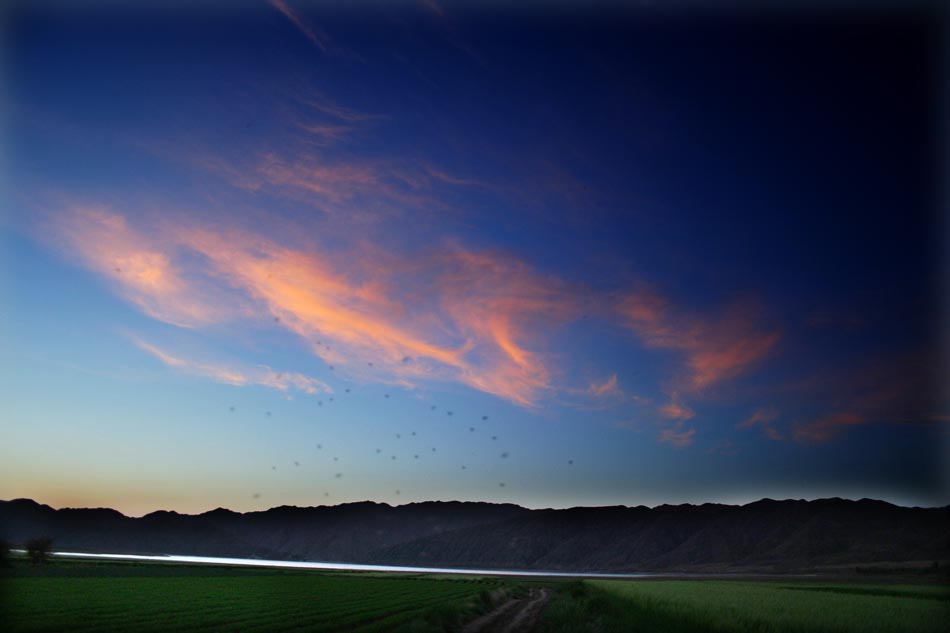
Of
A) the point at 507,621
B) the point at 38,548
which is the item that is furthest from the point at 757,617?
the point at 38,548

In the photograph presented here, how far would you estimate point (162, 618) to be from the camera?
36.5m

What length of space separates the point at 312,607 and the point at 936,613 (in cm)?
3862

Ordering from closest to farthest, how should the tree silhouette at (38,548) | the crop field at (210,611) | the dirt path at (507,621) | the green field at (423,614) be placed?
1. the green field at (423,614)
2. the crop field at (210,611)
3. the dirt path at (507,621)
4. the tree silhouette at (38,548)

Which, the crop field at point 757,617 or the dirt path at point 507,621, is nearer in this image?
the crop field at point 757,617

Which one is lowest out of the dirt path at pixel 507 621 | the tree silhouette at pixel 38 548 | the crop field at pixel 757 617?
the tree silhouette at pixel 38 548

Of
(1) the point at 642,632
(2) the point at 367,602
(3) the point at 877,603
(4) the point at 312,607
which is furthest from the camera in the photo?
(2) the point at 367,602

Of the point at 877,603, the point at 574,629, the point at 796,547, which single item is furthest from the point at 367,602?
the point at 796,547

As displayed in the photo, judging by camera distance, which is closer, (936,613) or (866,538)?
(936,613)

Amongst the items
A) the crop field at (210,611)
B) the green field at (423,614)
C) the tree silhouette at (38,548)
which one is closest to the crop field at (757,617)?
the green field at (423,614)

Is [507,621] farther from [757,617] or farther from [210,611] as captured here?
[210,611]

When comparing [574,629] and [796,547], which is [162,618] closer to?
[574,629]

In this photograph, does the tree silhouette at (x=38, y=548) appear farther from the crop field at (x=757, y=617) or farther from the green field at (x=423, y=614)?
the crop field at (x=757, y=617)

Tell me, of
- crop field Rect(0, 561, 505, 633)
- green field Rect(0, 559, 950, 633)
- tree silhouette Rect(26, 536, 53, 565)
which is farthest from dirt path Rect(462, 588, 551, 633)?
tree silhouette Rect(26, 536, 53, 565)

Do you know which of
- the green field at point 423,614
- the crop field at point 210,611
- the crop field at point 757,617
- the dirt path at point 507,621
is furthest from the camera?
the dirt path at point 507,621
